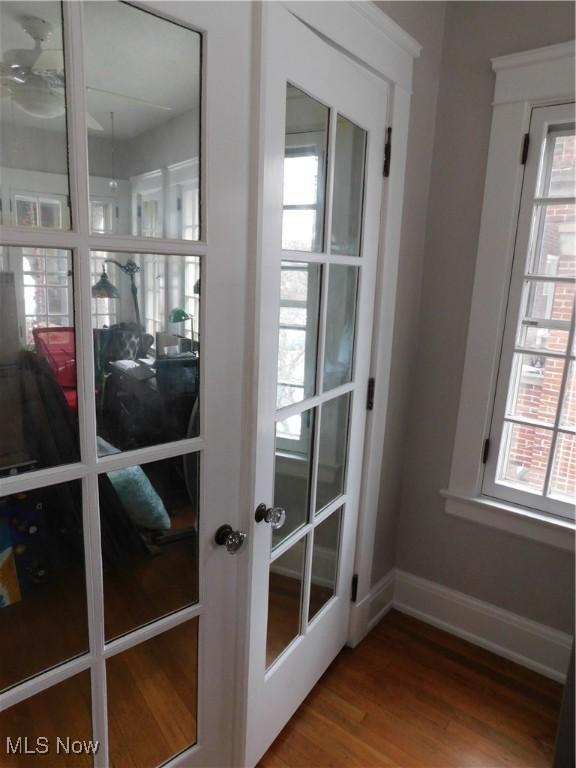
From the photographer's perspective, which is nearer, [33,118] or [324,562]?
[33,118]

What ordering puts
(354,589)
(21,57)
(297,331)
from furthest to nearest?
1. (354,589)
2. (297,331)
3. (21,57)

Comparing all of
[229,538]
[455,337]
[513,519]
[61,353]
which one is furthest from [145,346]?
[513,519]

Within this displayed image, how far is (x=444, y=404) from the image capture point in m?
1.99

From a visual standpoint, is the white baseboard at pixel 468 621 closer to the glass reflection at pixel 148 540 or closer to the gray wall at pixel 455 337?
the gray wall at pixel 455 337

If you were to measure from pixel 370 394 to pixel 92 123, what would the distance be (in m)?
1.22

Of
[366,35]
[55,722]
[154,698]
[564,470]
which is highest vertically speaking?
[366,35]

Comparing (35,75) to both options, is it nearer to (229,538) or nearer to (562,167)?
(229,538)

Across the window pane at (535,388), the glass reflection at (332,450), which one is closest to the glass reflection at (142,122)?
the glass reflection at (332,450)

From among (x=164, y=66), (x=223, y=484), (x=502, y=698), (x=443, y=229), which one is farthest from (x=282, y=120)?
(x=502, y=698)

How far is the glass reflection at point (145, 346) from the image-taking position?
88 cm

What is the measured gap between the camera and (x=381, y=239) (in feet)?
5.44

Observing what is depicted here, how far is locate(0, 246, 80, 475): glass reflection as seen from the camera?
76cm

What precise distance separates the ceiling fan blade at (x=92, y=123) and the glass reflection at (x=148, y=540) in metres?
0.60

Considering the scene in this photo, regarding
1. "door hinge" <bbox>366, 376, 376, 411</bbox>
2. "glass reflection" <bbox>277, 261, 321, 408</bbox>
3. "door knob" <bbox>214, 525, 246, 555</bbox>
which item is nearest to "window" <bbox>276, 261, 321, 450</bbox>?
"glass reflection" <bbox>277, 261, 321, 408</bbox>
